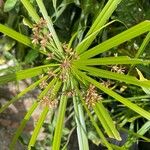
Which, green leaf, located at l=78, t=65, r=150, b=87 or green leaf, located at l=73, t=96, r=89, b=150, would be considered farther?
green leaf, located at l=73, t=96, r=89, b=150

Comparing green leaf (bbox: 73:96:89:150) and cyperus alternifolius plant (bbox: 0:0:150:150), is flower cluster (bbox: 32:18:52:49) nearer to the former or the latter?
cyperus alternifolius plant (bbox: 0:0:150:150)

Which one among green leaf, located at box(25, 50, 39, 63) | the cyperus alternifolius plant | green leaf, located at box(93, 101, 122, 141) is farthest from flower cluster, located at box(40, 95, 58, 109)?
green leaf, located at box(25, 50, 39, 63)

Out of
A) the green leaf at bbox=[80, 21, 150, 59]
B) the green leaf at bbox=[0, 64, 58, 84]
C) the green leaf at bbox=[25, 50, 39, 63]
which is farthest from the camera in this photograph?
the green leaf at bbox=[25, 50, 39, 63]

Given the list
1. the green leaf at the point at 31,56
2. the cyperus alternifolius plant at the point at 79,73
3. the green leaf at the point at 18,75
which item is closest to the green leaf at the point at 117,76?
the cyperus alternifolius plant at the point at 79,73

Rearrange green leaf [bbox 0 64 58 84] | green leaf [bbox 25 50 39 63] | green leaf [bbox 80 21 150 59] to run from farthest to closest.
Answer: green leaf [bbox 25 50 39 63], green leaf [bbox 0 64 58 84], green leaf [bbox 80 21 150 59]

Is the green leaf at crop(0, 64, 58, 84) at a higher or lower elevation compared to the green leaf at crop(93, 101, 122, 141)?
higher

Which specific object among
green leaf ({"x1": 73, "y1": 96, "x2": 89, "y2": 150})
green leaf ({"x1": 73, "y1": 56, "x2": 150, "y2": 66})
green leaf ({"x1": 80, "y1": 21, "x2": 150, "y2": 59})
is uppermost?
green leaf ({"x1": 80, "y1": 21, "x2": 150, "y2": 59})

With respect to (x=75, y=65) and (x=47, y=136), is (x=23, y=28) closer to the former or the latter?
(x=47, y=136)
